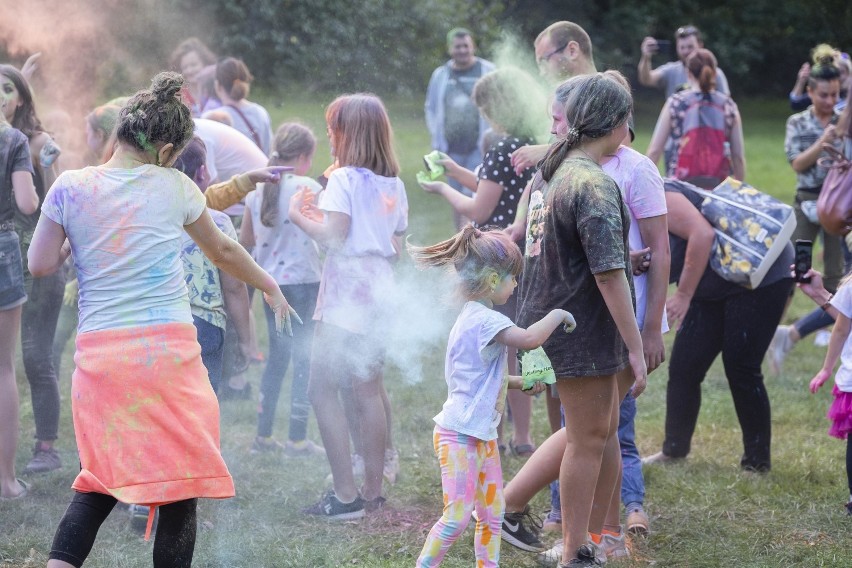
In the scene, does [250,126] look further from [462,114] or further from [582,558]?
[582,558]

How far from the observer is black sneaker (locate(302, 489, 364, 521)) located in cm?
454

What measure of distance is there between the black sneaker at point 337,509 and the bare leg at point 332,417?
0.08ft

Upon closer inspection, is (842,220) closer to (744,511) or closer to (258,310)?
(744,511)

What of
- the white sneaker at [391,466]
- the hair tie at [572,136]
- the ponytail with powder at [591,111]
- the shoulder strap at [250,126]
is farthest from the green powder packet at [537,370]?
the shoulder strap at [250,126]

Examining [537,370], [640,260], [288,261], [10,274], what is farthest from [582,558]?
[10,274]

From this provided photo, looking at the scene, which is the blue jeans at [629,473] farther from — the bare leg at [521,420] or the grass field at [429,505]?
the bare leg at [521,420]

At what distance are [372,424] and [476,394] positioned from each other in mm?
1183

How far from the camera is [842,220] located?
6109mm

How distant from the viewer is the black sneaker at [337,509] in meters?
4.54

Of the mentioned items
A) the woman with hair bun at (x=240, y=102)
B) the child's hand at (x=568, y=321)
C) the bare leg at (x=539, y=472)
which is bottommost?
the bare leg at (x=539, y=472)

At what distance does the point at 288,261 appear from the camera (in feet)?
17.4

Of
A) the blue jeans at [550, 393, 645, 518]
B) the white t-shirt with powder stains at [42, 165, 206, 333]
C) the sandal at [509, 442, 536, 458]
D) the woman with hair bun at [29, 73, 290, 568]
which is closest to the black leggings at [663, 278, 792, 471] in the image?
the sandal at [509, 442, 536, 458]

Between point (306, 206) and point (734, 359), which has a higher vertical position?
point (306, 206)

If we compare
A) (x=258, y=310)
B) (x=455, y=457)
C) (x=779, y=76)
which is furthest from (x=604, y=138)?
(x=779, y=76)
